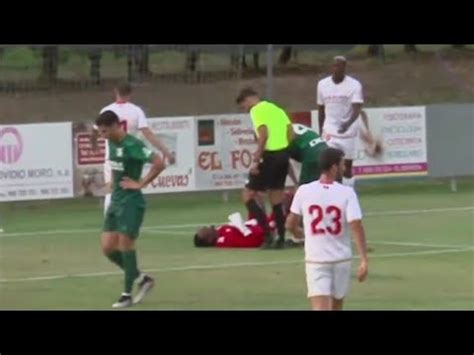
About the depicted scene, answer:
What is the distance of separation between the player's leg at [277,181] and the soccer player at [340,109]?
3.17 ft

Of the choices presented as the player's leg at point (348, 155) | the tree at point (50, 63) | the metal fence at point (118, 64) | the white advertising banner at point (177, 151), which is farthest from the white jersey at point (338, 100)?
the tree at point (50, 63)

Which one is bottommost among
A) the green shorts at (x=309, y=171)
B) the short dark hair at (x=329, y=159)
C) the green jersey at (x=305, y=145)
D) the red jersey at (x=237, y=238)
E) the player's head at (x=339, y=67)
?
the red jersey at (x=237, y=238)

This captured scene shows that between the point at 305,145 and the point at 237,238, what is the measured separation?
1411 millimetres

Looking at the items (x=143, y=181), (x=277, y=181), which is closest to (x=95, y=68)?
(x=277, y=181)

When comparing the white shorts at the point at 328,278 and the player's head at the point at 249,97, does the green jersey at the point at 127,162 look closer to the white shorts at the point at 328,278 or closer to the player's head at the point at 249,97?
the white shorts at the point at 328,278

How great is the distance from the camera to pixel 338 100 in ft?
70.7

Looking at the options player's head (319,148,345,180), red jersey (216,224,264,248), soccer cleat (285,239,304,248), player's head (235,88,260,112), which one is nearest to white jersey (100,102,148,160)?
player's head (235,88,260,112)

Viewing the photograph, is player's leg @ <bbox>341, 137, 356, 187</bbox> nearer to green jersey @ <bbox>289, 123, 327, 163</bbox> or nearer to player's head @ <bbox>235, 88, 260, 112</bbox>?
green jersey @ <bbox>289, 123, 327, 163</bbox>

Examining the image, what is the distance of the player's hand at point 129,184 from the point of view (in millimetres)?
16094

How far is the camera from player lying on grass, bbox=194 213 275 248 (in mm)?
20797

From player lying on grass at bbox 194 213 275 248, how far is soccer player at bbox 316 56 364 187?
138 cm

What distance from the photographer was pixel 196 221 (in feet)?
79.4

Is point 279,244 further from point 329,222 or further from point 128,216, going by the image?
point 329,222

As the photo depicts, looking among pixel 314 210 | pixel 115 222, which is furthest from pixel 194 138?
pixel 314 210
